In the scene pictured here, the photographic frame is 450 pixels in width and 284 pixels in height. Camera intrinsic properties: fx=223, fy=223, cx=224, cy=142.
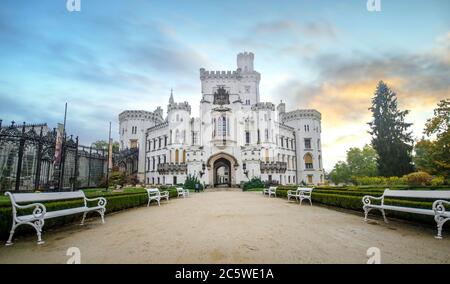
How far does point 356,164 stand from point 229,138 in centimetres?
2804

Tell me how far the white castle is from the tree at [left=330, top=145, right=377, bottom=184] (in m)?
4.80

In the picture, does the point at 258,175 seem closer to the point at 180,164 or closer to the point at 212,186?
the point at 212,186

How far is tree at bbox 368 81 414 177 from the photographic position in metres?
28.5

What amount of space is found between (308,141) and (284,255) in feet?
156

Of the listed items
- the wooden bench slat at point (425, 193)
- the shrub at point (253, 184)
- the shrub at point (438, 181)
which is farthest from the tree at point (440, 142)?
the shrub at point (253, 184)

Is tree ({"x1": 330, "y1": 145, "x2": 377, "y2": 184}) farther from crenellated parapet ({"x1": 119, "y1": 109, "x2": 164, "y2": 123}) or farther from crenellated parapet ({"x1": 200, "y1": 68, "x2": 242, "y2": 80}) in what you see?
crenellated parapet ({"x1": 119, "y1": 109, "x2": 164, "y2": 123})

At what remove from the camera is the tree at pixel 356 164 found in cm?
4412

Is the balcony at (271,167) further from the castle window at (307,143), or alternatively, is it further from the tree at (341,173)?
the tree at (341,173)

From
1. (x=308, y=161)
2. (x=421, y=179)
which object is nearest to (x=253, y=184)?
(x=421, y=179)

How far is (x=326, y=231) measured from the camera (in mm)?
5828

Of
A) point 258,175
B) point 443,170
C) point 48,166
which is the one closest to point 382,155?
point 443,170

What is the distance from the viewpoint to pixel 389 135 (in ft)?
101

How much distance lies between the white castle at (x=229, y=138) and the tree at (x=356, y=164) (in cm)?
480

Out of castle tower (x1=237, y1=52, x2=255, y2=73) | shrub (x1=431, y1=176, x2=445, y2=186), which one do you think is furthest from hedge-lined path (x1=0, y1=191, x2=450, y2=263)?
castle tower (x1=237, y1=52, x2=255, y2=73)
